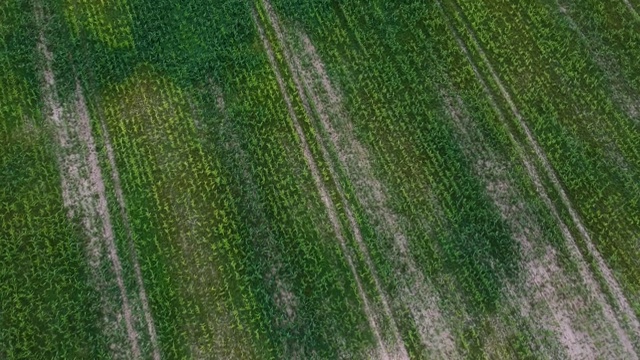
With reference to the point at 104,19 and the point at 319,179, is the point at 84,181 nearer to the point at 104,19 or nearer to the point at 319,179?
the point at 104,19

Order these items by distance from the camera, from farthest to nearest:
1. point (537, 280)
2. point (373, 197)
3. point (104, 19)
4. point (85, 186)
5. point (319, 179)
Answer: point (104, 19) → point (319, 179) → point (373, 197) → point (85, 186) → point (537, 280)

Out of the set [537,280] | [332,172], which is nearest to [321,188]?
[332,172]

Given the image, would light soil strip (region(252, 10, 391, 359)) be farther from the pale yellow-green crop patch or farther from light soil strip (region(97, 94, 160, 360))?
light soil strip (region(97, 94, 160, 360))

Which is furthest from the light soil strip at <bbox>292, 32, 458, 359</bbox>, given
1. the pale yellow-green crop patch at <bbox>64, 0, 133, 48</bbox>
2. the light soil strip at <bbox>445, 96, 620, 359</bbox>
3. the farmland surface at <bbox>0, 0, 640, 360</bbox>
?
the pale yellow-green crop patch at <bbox>64, 0, 133, 48</bbox>

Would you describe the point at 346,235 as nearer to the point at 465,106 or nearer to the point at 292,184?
the point at 292,184

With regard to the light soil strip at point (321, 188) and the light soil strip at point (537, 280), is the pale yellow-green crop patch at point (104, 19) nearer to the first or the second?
the light soil strip at point (321, 188)

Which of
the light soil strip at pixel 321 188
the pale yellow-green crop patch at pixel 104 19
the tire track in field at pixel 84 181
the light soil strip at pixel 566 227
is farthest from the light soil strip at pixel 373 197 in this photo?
the tire track in field at pixel 84 181
